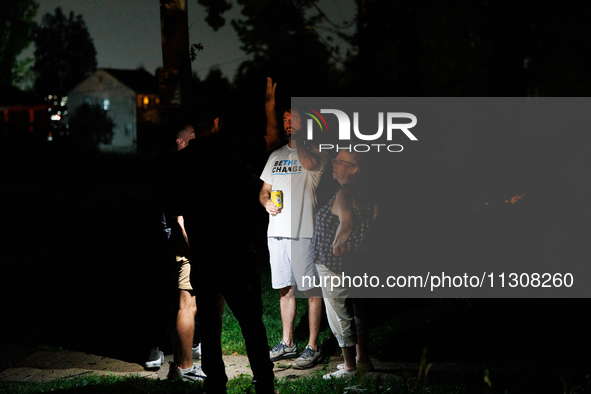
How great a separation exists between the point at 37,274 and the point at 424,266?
6.03 meters

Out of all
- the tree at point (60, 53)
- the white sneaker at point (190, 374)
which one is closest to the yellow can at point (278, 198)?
the white sneaker at point (190, 374)

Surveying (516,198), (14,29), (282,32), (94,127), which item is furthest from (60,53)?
(516,198)

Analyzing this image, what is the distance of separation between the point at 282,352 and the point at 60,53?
102753 mm

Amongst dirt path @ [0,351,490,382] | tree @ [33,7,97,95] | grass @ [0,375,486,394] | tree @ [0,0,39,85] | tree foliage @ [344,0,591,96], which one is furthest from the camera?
tree @ [33,7,97,95]

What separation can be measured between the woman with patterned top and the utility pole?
1.61 m

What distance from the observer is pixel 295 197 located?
16.4 feet

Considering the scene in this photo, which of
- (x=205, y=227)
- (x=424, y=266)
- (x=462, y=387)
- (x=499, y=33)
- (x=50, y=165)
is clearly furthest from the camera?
(x=50, y=165)

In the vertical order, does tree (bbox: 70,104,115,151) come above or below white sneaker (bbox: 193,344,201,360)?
above

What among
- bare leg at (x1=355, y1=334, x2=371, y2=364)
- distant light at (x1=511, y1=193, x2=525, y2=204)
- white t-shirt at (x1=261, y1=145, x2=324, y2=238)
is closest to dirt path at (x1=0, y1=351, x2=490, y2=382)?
bare leg at (x1=355, y1=334, x2=371, y2=364)

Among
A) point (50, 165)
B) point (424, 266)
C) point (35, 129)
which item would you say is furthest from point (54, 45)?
point (424, 266)

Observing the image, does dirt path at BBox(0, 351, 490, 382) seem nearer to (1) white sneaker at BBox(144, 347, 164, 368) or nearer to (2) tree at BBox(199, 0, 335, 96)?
(1) white sneaker at BBox(144, 347, 164, 368)

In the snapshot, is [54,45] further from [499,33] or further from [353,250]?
[353,250]

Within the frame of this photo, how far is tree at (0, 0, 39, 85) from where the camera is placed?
161 feet

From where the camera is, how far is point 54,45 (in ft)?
315
